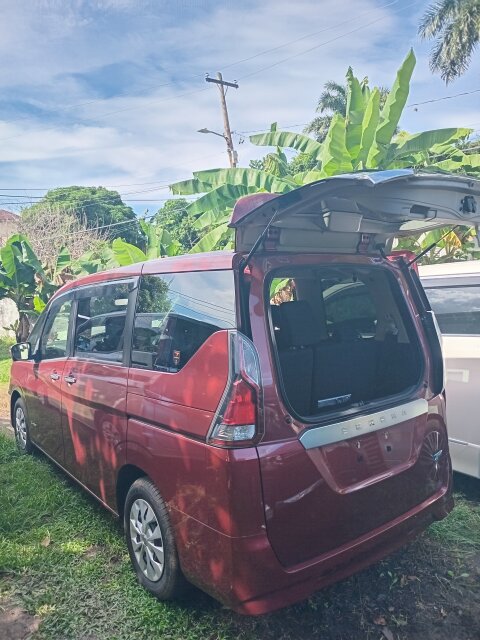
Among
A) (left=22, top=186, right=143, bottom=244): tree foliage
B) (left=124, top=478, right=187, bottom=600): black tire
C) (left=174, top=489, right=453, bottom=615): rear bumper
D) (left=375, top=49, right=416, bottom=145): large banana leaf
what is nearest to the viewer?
(left=174, top=489, right=453, bottom=615): rear bumper

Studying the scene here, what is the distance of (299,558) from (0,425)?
5.90 m

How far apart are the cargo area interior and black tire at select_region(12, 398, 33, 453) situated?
11.1ft

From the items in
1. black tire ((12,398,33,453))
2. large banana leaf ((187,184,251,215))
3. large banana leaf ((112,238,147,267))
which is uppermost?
large banana leaf ((187,184,251,215))

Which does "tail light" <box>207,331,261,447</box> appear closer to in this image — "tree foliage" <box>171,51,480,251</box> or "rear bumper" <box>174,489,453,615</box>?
"rear bumper" <box>174,489,453,615</box>

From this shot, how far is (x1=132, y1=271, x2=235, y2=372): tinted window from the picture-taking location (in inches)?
93.6

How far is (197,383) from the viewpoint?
2.31 metres

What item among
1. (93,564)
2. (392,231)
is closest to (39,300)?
(93,564)

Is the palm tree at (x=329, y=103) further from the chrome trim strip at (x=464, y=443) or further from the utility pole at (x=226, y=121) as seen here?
the chrome trim strip at (x=464, y=443)

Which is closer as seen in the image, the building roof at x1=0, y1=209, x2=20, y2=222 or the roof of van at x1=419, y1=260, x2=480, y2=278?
the roof of van at x1=419, y1=260, x2=480, y2=278

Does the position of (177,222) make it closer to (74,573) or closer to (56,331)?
(56,331)

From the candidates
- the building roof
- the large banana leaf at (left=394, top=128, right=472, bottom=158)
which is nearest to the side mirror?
the large banana leaf at (left=394, top=128, right=472, bottom=158)

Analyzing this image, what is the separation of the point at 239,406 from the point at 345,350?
1.22m

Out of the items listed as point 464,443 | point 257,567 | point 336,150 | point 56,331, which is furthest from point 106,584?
point 336,150

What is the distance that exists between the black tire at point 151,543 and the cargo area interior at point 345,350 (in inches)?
38.0
